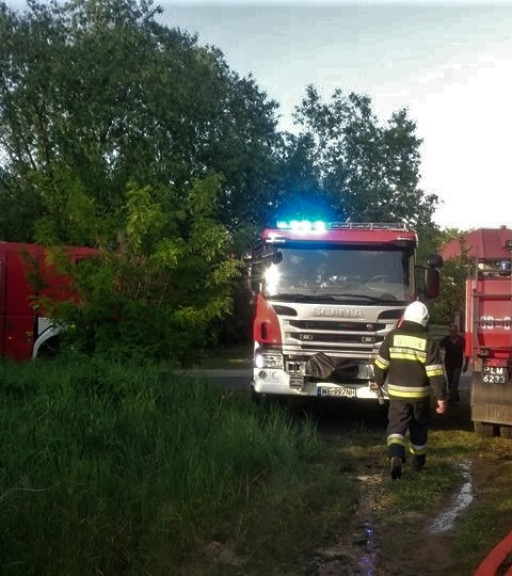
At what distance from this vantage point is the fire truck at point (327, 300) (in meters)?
10.4

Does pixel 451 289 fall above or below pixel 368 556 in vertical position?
above

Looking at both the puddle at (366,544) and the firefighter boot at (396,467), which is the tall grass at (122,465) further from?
the firefighter boot at (396,467)

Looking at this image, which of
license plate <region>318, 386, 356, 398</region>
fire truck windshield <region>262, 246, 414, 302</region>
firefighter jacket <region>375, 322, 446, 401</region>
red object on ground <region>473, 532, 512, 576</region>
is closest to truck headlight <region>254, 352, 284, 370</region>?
license plate <region>318, 386, 356, 398</region>

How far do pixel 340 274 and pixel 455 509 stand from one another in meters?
4.52

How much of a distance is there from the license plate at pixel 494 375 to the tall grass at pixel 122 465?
2.34 meters

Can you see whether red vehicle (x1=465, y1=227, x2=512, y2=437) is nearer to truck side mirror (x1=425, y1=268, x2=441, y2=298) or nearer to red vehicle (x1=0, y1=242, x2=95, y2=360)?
truck side mirror (x1=425, y1=268, x2=441, y2=298)

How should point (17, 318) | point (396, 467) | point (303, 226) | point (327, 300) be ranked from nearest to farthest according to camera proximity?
1. point (396, 467)
2. point (327, 300)
3. point (303, 226)
4. point (17, 318)

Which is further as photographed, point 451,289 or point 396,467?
point 451,289

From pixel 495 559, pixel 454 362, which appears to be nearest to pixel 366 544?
pixel 495 559

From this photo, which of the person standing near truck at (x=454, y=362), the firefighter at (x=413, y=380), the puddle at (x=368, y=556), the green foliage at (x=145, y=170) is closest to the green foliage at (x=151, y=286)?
the green foliage at (x=145, y=170)

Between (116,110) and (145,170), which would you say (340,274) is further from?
(116,110)

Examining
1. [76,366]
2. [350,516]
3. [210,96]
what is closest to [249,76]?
[210,96]

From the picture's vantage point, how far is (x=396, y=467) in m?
7.87

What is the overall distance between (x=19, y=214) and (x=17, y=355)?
8.90m
